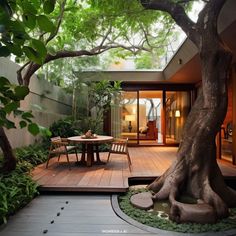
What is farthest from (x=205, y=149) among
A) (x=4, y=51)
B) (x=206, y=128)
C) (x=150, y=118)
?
(x=150, y=118)

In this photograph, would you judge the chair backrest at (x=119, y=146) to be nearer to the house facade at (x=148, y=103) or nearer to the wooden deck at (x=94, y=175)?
the wooden deck at (x=94, y=175)

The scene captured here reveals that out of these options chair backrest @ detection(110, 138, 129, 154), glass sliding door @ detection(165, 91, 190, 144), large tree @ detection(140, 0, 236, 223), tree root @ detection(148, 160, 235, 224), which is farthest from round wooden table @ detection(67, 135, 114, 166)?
glass sliding door @ detection(165, 91, 190, 144)

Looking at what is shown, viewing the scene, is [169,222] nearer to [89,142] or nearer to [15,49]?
[89,142]

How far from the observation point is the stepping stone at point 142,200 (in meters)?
3.92

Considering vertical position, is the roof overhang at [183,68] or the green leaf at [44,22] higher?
the roof overhang at [183,68]

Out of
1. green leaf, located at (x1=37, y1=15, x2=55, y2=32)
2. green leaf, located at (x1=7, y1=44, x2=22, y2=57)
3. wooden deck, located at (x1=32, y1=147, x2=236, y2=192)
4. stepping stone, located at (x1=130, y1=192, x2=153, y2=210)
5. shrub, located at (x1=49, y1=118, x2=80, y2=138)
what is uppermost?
green leaf, located at (x1=37, y1=15, x2=55, y2=32)

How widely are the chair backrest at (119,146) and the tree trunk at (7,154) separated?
7.39 ft

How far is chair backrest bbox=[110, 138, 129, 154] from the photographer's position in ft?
19.9

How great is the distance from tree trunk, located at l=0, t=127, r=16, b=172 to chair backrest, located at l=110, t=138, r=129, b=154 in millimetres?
2253

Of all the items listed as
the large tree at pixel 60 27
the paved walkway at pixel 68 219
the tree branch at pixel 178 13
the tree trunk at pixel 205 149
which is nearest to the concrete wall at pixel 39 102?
the large tree at pixel 60 27

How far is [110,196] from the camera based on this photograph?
4512mm

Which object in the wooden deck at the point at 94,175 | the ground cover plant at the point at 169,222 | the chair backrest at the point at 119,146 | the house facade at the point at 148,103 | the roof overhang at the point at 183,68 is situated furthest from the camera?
the house facade at the point at 148,103

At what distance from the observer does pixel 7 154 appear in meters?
4.53

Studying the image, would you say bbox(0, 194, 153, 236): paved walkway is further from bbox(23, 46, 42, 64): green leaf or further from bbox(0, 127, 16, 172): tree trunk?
bbox(23, 46, 42, 64): green leaf
